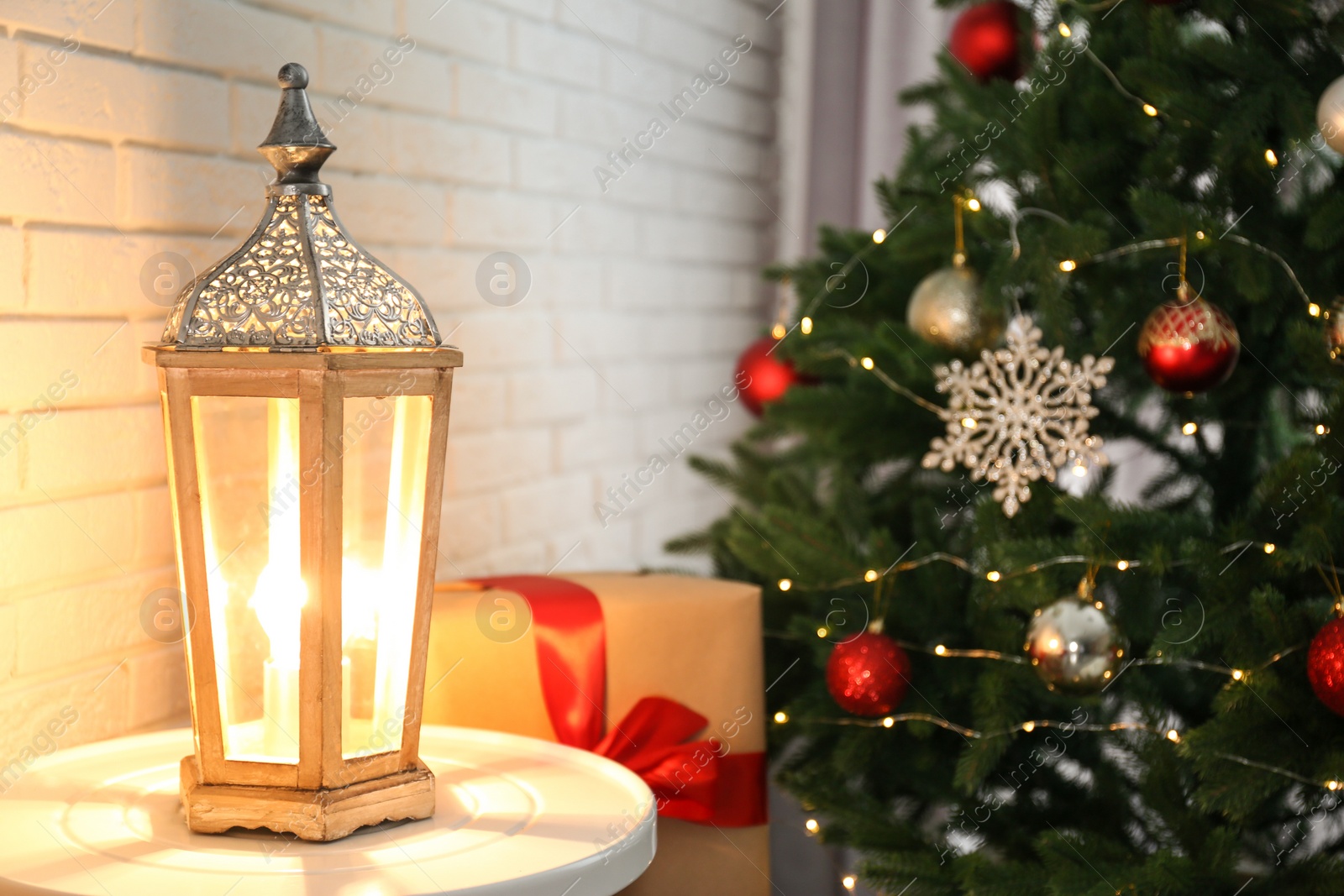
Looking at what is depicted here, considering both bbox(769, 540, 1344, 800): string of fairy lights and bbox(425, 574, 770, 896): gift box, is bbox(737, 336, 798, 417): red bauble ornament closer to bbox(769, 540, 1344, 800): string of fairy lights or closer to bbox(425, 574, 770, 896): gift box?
bbox(769, 540, 1344, 800): string of fairy lights

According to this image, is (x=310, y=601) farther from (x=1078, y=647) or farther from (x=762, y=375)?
(x=762, y=375)

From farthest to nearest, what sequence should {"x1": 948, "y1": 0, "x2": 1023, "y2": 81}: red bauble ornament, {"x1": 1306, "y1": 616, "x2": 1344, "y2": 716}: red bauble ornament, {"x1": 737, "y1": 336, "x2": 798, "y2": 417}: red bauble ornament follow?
{"x1": 737, "y1": 336, "x2": 798, "y2": 417}: red bauble ornament
{"x1": 948, "y1": 0, "x2": 1023, "y2": 81}: red bauble ornament
{"x1": 1306, "y1": 616, "x2": 1344, "y2": 716}: red bauble ornament

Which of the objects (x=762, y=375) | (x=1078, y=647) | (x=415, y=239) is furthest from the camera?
(x=762, y=375)

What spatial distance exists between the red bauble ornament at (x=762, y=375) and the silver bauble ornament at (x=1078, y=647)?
53 centimetres

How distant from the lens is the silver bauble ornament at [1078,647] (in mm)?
1008

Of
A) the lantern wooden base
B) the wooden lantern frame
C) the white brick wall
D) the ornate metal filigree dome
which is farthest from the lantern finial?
the lantern wooden base

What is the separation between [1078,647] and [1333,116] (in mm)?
487

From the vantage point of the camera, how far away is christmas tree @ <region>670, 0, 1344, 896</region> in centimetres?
99

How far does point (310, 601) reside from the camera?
29.0 inches

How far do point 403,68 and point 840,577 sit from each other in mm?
762

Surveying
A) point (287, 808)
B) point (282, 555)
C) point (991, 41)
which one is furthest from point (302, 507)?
point (991, 41)

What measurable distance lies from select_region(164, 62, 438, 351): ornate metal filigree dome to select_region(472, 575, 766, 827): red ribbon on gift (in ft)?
1.06

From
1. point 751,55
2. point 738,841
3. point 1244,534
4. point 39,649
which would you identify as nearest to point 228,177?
point 39,649

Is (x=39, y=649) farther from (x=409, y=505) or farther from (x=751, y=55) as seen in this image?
(x=751, y=55)
